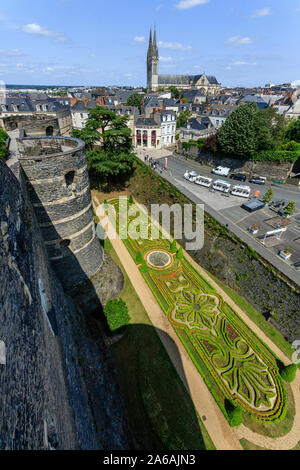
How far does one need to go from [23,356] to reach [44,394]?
194cm

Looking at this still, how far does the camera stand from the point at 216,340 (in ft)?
62.2

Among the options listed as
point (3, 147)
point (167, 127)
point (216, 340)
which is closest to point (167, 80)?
point (167, 127)

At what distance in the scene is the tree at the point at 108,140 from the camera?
33500 mm

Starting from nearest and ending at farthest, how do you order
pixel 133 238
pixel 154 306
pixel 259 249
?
1. pixel 154 306
2. pixel 259 249
3. pixel 133 238

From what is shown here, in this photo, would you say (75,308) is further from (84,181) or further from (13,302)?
(13,302)

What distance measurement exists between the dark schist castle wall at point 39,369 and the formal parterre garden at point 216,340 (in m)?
7.31

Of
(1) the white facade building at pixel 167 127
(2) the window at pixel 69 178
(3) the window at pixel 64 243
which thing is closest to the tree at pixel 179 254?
(3) the window at pixel 64 243

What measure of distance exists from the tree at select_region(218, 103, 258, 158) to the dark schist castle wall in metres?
40.6

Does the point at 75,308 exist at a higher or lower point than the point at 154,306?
higher

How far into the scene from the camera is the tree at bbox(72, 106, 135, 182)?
33.5 m

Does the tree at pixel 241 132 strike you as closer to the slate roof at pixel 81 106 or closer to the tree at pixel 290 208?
the tree at pixel 290 208

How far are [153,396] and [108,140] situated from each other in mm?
33755

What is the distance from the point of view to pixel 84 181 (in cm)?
1633

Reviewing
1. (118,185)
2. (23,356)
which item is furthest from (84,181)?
(118,185)
